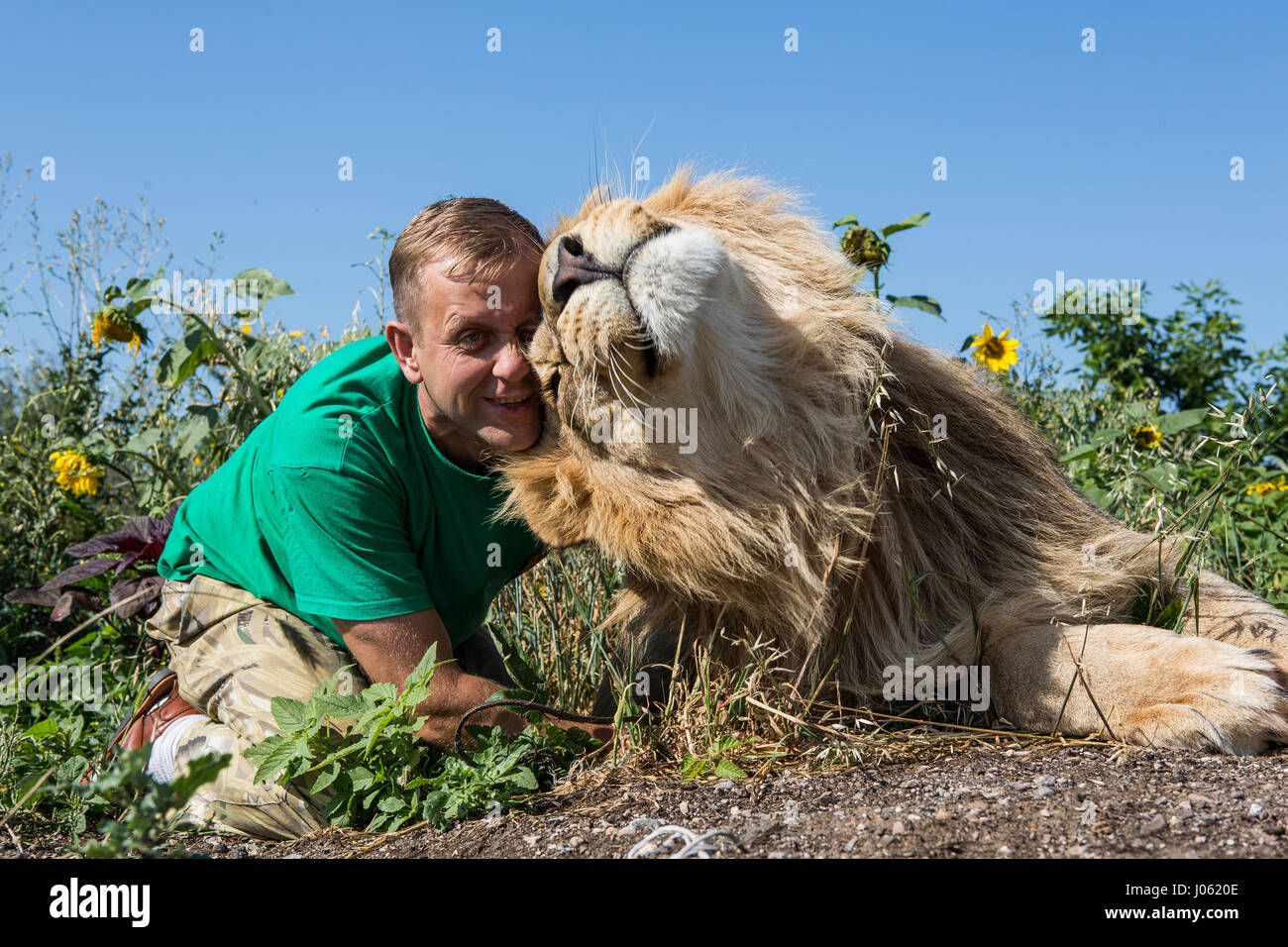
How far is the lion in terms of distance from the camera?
2.62 m

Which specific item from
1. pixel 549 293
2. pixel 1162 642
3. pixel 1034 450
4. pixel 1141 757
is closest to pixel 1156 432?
pixel 1034 450

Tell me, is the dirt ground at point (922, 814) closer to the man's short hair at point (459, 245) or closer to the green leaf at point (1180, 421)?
the man's short hair at point (459, 245)

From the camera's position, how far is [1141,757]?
7.95 ft

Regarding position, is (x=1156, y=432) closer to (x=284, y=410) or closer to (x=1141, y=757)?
(x=1141, y=757)

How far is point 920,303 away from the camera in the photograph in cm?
441

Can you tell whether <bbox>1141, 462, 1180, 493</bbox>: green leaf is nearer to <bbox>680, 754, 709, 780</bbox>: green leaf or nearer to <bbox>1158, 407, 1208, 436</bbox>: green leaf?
<bbox>1158, 407, 1208, 436</bbox>: green leaf

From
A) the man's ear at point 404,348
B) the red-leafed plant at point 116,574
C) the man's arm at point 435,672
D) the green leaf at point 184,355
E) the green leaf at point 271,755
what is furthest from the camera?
the green leaf at point 184,355

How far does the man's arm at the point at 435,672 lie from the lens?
2.90m

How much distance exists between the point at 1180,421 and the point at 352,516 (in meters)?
3.41

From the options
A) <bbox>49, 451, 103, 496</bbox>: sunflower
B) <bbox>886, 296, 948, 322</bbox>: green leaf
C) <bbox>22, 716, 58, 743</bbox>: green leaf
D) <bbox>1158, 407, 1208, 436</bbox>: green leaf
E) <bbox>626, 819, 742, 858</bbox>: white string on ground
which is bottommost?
<bbox>22, 716, 58, 743</bbox>: green leaf

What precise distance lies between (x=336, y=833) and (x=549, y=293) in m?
1.49

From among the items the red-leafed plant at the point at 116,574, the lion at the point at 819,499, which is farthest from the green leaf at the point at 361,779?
the red-leafed plant at the point at 116,574

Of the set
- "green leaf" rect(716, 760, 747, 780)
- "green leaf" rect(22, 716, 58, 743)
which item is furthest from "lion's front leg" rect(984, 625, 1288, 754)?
"green leaf" rect(22, 716, 58, 743)

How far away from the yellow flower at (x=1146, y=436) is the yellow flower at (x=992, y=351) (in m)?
0.71
